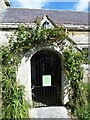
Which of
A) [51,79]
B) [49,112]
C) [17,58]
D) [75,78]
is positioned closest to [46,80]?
[51,79]

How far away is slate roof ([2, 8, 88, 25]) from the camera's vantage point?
22.2 meters

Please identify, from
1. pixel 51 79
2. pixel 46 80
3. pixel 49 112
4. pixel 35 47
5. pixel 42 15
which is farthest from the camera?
pixel 42 15

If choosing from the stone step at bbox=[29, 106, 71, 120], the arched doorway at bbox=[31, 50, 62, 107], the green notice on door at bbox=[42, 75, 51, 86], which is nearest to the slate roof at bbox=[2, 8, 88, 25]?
the arched doorway at bbox=[31, 50, 62, 107]

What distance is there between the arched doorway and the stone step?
1049mm

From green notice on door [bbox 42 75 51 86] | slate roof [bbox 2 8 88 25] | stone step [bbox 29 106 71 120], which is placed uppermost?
slate roof [bbox 2 8 88 25]

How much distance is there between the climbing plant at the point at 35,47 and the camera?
31.2ft

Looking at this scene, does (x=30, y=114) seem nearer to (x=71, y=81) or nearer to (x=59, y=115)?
(x=59, y=115)

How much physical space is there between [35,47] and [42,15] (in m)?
14.6

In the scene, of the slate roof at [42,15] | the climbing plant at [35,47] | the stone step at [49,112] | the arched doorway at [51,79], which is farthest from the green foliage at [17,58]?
the slate roof at [42,15]

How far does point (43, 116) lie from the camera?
9.41m

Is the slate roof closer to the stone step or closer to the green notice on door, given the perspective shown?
the green notice on door

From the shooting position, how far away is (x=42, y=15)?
2420cm

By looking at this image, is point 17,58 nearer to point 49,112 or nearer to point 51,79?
point 51,79

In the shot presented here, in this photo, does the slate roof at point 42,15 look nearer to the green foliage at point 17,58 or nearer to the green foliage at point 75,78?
the green foliage at point 17,58
